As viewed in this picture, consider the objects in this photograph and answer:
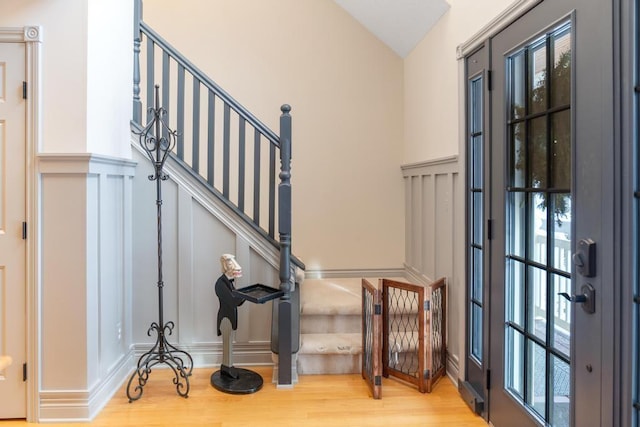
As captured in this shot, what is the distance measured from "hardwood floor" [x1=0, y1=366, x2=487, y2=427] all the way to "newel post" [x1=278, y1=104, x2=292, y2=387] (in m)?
0.24

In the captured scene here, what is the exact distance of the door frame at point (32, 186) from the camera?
2953 mm

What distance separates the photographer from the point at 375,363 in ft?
10.8

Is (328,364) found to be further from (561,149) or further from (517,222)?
(561,149)

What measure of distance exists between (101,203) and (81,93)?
65 centimetres

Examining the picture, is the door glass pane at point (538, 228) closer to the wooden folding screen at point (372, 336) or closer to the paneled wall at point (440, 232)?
the paneled wall at point (440, 232)

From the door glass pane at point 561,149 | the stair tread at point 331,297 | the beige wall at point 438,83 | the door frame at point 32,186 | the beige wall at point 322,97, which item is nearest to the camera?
the door glass pane at point 561,149

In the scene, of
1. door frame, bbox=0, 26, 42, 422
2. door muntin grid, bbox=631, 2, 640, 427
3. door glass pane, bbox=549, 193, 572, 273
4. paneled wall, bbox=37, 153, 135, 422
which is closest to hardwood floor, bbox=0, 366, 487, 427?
paneled wall, bbox=37, 153, 135, 422

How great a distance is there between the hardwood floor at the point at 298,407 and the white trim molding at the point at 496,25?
2.11m

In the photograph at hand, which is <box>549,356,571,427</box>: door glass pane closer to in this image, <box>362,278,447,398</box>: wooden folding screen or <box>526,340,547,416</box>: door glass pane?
<box>526,340,547,416</box>: door glass pane

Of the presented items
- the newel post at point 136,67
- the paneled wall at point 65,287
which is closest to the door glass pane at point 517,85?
the paneled wall at point 65,287

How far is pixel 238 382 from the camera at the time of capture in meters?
3.54

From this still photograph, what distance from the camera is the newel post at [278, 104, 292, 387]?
355 centimetres

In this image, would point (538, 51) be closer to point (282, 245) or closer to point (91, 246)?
point (282, 245)

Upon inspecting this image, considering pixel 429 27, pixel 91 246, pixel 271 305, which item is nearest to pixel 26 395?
pixel 91 246
